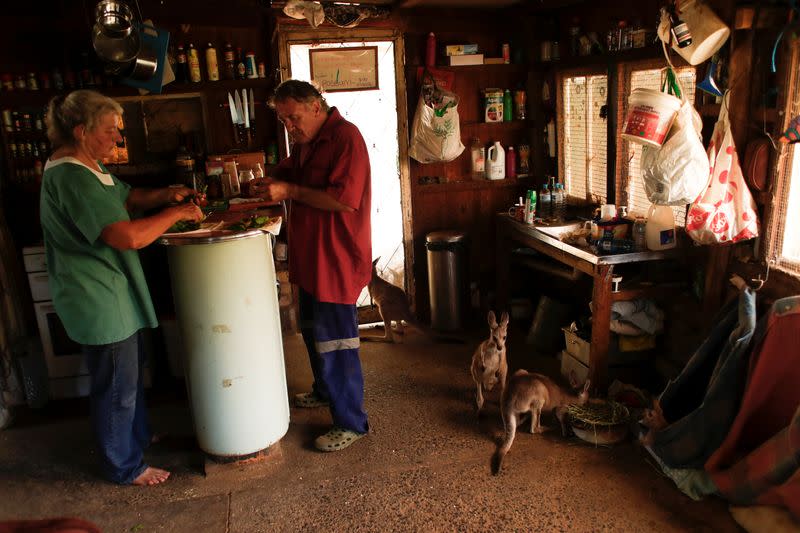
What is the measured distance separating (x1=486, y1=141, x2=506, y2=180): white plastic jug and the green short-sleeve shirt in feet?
10.9

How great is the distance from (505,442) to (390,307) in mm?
1958

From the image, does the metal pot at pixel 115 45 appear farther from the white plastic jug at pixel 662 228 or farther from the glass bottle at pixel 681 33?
the white plastic jug at pixel 662 228

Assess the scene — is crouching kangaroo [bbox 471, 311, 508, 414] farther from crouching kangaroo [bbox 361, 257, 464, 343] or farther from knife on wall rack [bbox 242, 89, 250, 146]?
knife on wall rack [bbox 242, 89, 250, 146]

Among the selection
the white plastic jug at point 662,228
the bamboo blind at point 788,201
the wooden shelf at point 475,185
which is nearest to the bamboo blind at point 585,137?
the wooden shelf at point 475,185

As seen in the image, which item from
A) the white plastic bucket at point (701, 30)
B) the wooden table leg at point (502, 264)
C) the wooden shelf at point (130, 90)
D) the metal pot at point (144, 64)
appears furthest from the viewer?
the wooden table leg at point (502, 264)

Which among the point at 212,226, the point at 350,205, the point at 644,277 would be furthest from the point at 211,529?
the point at 644,277

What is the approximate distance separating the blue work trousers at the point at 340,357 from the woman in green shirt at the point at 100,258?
88cm

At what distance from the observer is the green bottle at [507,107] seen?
5539mm

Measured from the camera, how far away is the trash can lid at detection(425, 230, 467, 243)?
211 inches

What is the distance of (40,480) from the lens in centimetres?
352

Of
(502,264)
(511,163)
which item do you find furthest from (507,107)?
(502,264)

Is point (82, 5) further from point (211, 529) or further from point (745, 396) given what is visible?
point (745, 396)

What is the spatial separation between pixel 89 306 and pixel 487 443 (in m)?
2.32

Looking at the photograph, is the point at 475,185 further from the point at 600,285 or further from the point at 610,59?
the point at 600,285
